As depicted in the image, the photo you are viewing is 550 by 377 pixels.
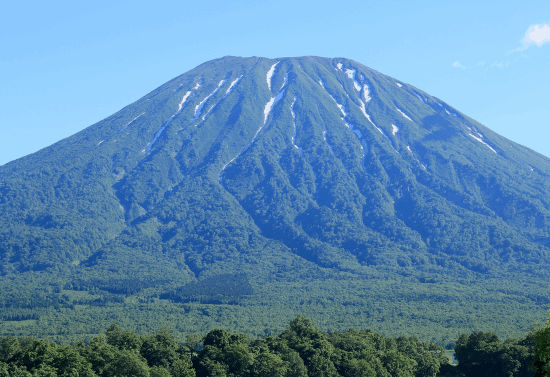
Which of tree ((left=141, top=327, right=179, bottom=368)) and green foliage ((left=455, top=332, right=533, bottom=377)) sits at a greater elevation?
tree ((left=141, top=327, right=179, bottom=368))

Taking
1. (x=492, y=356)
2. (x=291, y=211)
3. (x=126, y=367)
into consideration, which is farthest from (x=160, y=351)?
(x=291, y=211)

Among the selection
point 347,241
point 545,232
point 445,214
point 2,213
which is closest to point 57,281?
point 2,213

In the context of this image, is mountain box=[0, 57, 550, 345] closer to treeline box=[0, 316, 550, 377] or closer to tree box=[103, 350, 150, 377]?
treeline box=[0, 316, 550, 377]

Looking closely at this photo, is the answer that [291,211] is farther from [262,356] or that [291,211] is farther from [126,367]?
[126,367]

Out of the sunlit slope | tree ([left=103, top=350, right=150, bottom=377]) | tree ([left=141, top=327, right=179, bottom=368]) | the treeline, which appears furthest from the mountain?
tree ([left=103, top=350, right=150, bottom=377])

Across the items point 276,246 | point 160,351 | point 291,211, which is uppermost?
point 291,211

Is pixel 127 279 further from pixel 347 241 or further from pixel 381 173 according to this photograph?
→ pixel 381 173
